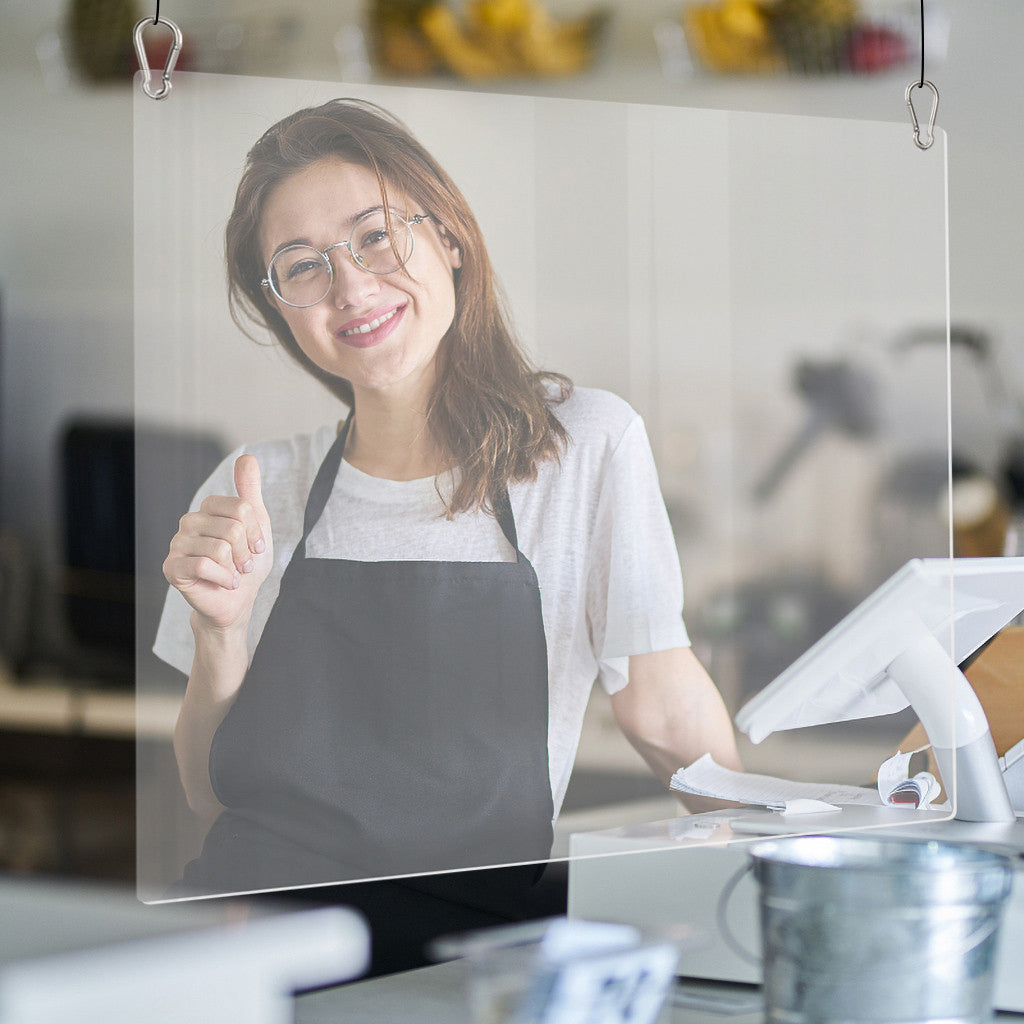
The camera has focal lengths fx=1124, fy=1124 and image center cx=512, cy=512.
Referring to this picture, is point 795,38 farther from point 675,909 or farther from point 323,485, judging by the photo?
point 675,909

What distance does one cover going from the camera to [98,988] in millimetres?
580

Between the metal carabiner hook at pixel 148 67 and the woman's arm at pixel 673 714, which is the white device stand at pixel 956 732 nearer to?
the woman's arm at pixel 673 714

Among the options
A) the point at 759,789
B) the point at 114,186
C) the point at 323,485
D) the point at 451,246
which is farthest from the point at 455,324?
the point at 114,186

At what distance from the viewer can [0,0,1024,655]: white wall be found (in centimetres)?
156

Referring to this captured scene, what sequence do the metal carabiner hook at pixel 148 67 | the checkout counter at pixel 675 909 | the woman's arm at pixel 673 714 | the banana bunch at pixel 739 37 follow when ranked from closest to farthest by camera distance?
the checkout counter at pixel 675 909 < the metal carabiner hook at pixel 148 67 < the woman's arm at pixel 673 714 < the banana bunch at pixel 739 37

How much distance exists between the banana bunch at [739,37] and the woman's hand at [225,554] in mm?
1042

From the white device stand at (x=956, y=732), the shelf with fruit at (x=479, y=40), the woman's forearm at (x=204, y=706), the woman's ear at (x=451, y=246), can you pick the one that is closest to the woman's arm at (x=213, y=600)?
the woman's forearm at (x=204, y=706)

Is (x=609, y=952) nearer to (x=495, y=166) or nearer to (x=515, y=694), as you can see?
(x=515, y=694)

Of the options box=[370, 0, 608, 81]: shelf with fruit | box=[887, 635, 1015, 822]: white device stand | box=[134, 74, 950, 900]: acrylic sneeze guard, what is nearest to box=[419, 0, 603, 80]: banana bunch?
box=[370, 0, 608, 81]: shelf with fruit

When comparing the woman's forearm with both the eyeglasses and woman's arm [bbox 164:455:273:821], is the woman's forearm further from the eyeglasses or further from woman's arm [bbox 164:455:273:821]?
the eyeglasses

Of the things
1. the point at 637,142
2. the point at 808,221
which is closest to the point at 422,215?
the point at 637,142

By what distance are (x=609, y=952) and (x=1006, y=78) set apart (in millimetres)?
1548

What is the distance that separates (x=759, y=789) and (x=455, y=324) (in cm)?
48

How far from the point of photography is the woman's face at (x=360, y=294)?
87 cm
